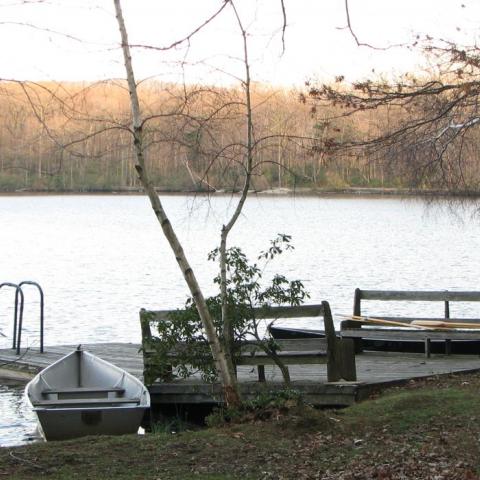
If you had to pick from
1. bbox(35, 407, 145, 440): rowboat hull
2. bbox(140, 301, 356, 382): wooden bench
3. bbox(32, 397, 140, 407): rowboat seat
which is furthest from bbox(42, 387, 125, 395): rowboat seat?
bbox(35, 407, 145, 440): rowboat hull

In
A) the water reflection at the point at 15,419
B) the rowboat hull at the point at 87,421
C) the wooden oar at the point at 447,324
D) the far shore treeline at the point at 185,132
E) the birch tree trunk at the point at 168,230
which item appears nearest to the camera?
the far shore treeline at the point at 185,132

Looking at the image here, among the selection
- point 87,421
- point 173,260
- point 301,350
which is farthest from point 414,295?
point 173,260

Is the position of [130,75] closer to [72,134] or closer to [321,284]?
[72,134]

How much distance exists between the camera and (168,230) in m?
8.07

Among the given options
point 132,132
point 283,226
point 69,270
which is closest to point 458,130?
point 132,132

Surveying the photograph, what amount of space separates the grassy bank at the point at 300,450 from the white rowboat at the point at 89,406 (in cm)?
150

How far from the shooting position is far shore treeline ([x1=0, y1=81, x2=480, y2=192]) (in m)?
7.07

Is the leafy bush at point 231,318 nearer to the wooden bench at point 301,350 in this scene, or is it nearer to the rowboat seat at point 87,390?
the wooden bench at point 301,350

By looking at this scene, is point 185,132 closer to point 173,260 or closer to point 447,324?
point 447,324

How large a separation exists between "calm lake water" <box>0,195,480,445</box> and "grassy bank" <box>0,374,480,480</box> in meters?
2.01

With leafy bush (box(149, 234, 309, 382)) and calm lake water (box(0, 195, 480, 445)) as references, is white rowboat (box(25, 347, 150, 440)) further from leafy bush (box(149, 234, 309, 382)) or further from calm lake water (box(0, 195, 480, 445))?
calm lake water (box(0, 195, 480, 445))

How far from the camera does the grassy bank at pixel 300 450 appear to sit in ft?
21.6

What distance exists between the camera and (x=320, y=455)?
7.01 meters

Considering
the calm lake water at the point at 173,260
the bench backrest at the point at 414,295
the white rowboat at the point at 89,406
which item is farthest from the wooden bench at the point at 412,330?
the white rowboat at the point at 89,406
